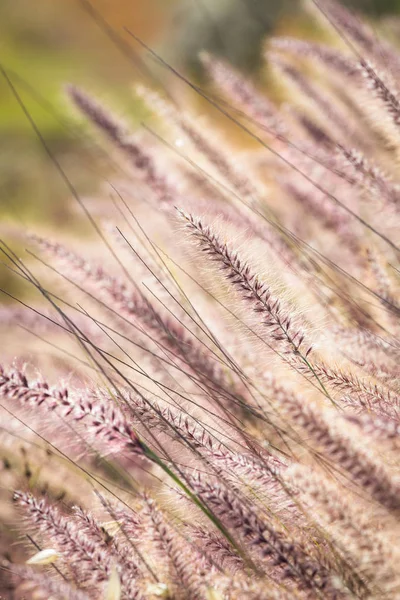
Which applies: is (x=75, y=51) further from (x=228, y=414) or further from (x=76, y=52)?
(x=228, y=414)

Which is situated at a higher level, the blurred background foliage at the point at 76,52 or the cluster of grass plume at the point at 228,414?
the blurred background foliage at the point at 76,52

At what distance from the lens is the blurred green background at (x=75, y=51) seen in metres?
2.56

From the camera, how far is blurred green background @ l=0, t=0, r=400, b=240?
256cm

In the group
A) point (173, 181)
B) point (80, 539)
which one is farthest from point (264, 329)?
point (173, 181)

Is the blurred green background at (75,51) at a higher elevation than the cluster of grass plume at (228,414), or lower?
higher

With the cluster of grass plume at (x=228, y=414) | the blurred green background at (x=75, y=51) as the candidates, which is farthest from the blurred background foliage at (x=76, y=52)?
the cluster of grass plume at (x=228, y=414)

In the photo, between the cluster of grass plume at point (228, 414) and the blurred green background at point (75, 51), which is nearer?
the cluster of grass plume at point (228, 414)

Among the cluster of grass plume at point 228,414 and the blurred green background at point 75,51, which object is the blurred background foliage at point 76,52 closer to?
the blurred green background at point 75,51

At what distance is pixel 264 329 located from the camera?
0.61 m

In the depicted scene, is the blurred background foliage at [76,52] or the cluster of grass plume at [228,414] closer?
the cluster of grass plume at [228,414]

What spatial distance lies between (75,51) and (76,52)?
0.04 feet

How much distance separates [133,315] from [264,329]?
0.28 m

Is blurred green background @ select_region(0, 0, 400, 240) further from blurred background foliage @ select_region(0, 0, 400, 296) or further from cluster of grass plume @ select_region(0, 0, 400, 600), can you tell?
cluster of grass plume @ select_region(0, 0, 400, 600)

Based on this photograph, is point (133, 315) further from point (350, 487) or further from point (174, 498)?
point (350, 487)
